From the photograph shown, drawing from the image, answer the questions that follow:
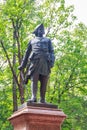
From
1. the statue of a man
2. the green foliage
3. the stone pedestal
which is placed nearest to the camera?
the stone pedestal

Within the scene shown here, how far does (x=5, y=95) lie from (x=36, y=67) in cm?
1171

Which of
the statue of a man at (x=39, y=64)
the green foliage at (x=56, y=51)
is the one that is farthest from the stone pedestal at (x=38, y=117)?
the green foliage at (x=56, y=51)

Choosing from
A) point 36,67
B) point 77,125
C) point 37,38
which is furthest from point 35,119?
point 77,125

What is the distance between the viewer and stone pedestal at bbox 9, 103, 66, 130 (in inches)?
321

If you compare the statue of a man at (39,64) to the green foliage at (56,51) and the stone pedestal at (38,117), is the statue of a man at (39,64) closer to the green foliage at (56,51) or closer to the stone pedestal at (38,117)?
the stone pedestal at (38,117)

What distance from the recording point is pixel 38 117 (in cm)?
822

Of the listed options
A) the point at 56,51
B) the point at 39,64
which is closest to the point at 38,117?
the point at 39,64

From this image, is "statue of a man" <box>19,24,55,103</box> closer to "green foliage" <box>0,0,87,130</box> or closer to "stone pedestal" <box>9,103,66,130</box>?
"stone pedestal" <box>9,103,66,130</box>

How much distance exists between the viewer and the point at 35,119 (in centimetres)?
820

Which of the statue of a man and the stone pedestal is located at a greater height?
the statue of a man

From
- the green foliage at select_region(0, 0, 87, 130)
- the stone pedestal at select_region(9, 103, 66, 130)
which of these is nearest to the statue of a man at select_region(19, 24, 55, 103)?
the stone pedestal at select_region(9, 103, 66, 130)

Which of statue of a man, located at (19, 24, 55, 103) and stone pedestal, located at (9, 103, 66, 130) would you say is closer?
stone pedestal, located at (9, 103, 66, 130)

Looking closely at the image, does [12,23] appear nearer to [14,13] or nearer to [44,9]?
[14,13]

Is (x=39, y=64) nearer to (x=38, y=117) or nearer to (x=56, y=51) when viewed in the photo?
(x=38, y=117)
